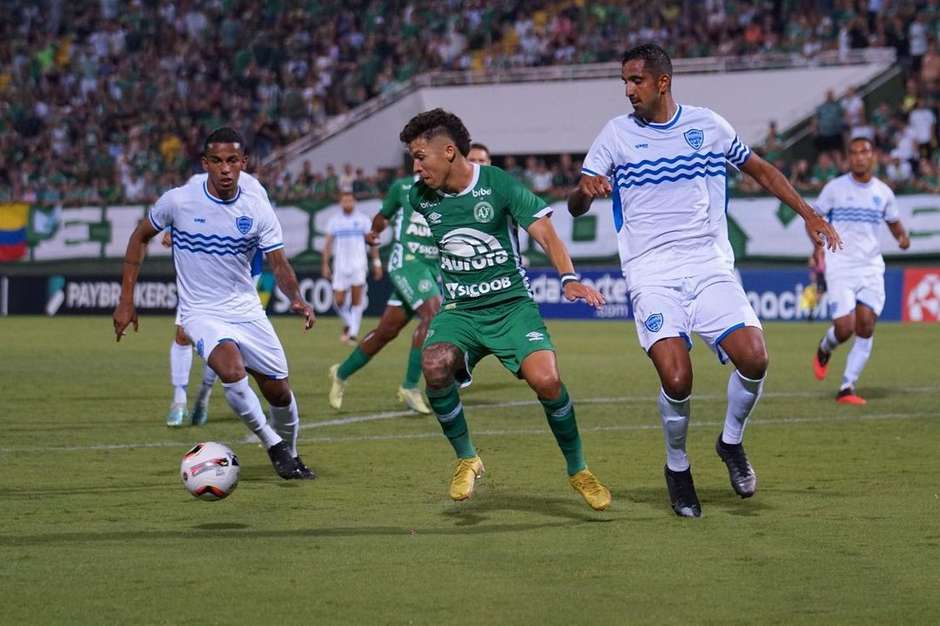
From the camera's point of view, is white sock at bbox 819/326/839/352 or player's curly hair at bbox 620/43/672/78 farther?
white sock at bbox 819/326/839/352

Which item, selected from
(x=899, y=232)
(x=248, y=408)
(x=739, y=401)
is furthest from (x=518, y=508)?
(x=899, y=232)

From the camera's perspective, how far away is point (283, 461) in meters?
9.47

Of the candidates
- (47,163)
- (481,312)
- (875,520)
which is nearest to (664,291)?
(481,312)

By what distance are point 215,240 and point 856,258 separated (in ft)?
23.9

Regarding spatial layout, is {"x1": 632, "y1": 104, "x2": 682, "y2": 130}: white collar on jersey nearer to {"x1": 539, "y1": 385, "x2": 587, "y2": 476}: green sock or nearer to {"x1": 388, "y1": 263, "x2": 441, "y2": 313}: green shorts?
{"x1": 539, "y1": 385, "x2": 587, "y2": 476}: green sock

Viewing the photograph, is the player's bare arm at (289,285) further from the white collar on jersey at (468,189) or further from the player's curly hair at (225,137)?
the white collar on jersey at (468,189)

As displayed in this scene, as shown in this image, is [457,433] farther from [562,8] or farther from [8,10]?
[8,10]

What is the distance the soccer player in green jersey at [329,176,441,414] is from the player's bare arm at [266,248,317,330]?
3539mm

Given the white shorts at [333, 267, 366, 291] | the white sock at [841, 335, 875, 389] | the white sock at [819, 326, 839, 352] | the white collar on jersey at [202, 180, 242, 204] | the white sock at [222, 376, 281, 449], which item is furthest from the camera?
the white shorts at [333, 267, 366, 291]

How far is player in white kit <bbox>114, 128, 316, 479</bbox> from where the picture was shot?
9.45 metres

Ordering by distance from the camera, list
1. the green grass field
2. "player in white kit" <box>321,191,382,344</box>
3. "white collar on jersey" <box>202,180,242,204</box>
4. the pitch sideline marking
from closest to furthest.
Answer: the green grass field
"white collar on jersey" <box>202,180,242,204</box>
the pitch sideline marking
"player in white kit" <box>321,191,382,344</box>

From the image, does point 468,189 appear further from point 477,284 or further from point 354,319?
point 354,319

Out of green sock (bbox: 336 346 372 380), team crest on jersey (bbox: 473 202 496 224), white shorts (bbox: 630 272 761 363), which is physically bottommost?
green sock (bbox: 336 346 372 380)

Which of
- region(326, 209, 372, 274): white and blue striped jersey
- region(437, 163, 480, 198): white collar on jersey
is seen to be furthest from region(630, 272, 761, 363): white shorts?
region(326, 209, 372, 274): white and blue striped jersey
